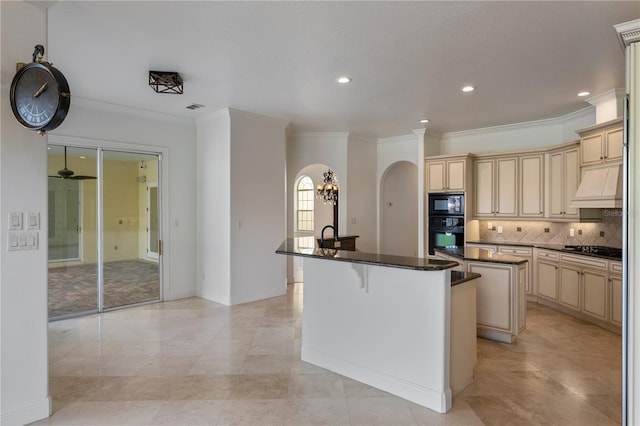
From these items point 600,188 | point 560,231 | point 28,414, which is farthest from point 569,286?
point 28,414

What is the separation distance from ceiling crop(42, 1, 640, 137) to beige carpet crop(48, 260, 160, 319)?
7.81 ft

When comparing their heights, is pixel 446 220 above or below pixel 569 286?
above

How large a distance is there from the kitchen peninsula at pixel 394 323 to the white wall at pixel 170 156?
3.15 meters

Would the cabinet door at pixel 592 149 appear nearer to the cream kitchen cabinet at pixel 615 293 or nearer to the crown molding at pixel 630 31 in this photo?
the cream kitchen cabinet at pixel 615 293

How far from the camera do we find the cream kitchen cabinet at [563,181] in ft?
17.2

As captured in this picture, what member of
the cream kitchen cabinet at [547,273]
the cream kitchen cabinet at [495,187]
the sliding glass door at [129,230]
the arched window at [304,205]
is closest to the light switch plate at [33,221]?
the sliding glass door at [129,230]

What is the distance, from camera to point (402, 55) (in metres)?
3.47

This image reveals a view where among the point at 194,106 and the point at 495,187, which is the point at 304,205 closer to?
Answer: the point at 495,187

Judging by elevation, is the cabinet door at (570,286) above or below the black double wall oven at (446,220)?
below

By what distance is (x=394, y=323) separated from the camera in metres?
2.90

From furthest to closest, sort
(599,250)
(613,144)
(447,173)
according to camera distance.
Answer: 1. (447,173)
2. (599,250)
3. (613,144)

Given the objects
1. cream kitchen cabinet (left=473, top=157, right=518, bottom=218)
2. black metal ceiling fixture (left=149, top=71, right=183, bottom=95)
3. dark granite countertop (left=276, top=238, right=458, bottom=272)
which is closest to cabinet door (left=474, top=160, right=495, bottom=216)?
cream kitchen cabinet (left=473, top=157, right=518, bottom=218)

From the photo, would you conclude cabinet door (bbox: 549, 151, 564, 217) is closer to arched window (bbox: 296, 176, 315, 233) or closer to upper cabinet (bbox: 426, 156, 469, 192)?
upper cabinet (bbox: 426, 156, 469, 192)

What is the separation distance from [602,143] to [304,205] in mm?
7371
